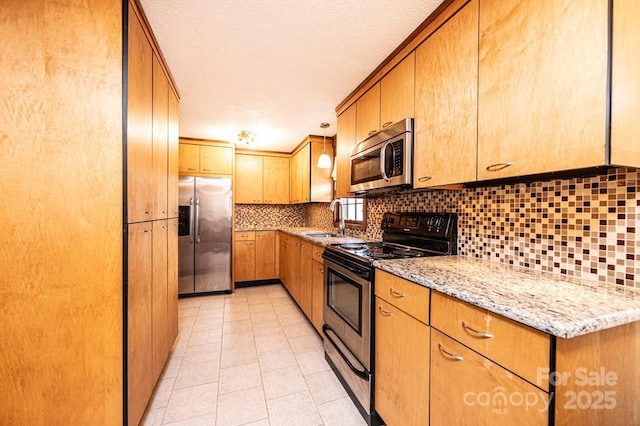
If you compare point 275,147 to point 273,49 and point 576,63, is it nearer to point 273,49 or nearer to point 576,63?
point 273,49

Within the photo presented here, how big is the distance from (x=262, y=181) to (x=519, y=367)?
436cm

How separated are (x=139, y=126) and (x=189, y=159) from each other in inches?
107

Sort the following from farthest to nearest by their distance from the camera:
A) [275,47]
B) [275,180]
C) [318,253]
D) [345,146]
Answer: [275,180] → [345,146] → [318,253] → [275,47]

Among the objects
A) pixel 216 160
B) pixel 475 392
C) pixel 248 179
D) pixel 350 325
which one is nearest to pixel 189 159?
pixel 216 160

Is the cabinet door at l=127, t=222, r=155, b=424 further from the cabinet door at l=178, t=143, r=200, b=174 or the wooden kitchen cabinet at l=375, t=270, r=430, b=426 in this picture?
the cabinet door at l=178, t=143, r=200, b=174

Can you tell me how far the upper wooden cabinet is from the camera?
394 cm

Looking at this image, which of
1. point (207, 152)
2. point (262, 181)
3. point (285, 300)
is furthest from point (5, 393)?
point (262, 181)

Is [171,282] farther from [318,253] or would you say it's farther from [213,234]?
[213,234]

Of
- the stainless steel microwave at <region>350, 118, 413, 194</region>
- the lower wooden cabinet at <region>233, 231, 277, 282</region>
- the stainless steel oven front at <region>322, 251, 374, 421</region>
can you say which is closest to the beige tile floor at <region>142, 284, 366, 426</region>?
the stainless steel oven front at <region>322, 251, 374, 421</region>

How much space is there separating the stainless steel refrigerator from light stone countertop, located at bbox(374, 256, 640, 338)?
315cm

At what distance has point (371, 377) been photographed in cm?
156

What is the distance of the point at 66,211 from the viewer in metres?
1.16

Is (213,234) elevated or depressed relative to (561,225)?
depressed

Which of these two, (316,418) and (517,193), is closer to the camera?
(517,193)
